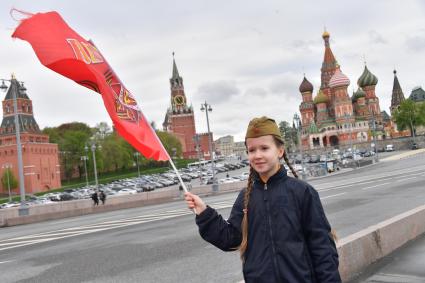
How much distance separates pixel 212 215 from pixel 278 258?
58 cm

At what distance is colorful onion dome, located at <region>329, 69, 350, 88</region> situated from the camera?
121 m

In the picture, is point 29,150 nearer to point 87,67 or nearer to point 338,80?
point 338,80

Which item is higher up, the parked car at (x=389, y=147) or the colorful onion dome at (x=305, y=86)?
the colorful onion dome at (x=305, y=86)

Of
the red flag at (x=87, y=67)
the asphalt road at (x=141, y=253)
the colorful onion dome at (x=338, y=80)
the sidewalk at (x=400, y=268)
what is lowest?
the sidewalk at (x=400, y=268)

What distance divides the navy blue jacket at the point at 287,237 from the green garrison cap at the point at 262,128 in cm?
30

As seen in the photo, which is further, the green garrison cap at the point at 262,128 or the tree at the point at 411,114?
the tree at the point at 411,114

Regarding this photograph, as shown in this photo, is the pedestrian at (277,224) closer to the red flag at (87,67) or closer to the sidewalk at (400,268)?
the red flag at (87,67)

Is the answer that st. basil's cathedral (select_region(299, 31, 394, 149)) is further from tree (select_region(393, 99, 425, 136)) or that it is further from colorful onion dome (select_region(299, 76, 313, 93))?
tree (select_region(393, 99, 425, 136))

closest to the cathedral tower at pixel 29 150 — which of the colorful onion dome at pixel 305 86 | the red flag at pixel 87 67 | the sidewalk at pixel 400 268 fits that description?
the colorful onion dome at pixel 305 86

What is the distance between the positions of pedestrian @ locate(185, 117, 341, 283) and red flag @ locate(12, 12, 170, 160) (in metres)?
0.99

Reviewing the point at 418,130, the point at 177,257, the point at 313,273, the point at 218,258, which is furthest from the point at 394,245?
the point at 418,130

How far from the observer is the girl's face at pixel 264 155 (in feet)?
10.6

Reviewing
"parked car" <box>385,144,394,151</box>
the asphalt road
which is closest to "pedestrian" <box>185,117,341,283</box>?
the asphalt road

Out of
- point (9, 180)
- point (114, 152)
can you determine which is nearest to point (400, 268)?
point (9, 180)
